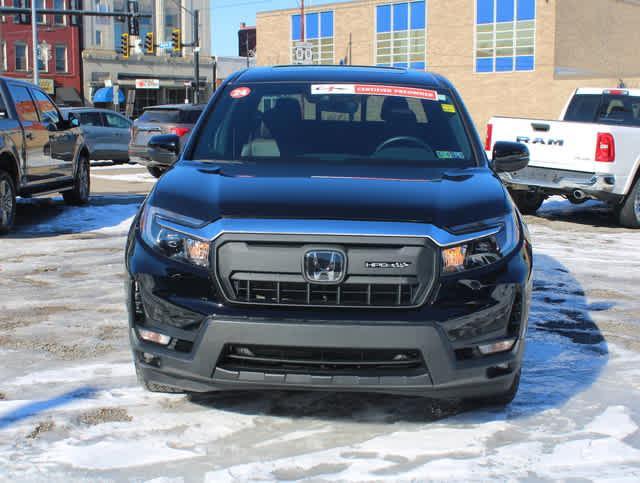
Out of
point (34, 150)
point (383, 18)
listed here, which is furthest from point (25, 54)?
point (34, 150)

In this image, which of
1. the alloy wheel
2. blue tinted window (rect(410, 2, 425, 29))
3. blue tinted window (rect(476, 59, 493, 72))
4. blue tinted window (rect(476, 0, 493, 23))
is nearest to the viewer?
the alloy wheel

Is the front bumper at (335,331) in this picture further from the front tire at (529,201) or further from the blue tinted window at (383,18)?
the blue tinted window at (383,18)

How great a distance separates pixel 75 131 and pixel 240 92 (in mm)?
8623

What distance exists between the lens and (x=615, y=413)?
14.2 feet

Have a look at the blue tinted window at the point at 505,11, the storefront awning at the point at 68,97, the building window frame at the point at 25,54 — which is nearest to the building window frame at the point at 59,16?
the building window frame at the point at 25,54

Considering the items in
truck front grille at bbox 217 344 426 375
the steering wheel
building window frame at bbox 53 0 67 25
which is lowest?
truck front grille at bbox 217 344 426 375

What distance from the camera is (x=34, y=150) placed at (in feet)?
37.4

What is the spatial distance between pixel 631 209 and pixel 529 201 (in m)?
1.73

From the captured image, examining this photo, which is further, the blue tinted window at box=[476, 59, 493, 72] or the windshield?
the blue tinted window at box=[476, 59, 493, 72]

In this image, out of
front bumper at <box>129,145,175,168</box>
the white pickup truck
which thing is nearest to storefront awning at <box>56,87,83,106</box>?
front bumper at <box>129,145,175,168</box>

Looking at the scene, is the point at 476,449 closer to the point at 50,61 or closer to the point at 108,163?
the point at 108,163

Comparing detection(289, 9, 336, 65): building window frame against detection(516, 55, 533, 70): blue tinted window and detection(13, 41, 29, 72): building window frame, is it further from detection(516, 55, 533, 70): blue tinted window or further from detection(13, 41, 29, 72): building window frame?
detection(13, 41, 29, 72): building window frame

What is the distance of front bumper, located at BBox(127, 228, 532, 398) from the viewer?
362 cm

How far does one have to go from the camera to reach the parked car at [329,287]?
367cm
